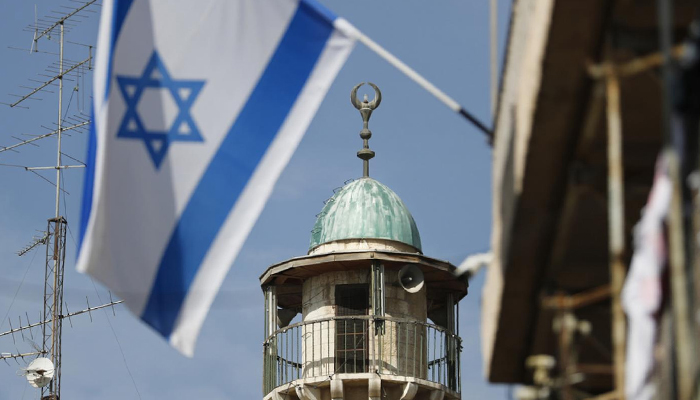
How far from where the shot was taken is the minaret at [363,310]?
4012 centimetres

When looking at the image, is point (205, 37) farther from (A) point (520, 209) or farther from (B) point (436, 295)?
(B) point (436, 295)

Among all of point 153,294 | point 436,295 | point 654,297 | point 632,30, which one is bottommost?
point 654,297

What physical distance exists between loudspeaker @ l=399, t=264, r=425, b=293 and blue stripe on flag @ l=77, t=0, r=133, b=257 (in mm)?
23851

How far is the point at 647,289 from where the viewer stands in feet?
38.4

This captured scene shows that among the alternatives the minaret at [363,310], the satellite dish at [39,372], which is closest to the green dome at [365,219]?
the minaret at [363,310]

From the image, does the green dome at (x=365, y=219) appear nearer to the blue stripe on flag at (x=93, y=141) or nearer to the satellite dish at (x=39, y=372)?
the satellite dish at (x=39, y=372)

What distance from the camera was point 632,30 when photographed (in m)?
13.2

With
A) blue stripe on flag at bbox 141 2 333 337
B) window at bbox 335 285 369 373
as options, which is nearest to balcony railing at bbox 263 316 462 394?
window at bbox 335 285 369 373

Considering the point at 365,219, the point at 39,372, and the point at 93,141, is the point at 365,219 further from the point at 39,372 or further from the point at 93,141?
the point at 93,141

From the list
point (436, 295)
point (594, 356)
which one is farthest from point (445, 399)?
point (594, 356)

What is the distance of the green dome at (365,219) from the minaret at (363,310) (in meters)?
0.02

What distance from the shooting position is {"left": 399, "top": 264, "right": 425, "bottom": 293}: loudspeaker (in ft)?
133

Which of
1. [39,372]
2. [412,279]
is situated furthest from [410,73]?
[39,372]

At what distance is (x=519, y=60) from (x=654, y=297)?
357cm
